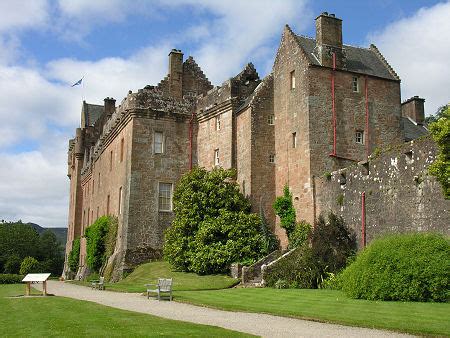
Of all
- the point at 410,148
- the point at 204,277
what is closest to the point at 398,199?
the point at 410,148

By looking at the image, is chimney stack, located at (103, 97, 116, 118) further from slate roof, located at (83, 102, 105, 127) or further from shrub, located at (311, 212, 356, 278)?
shrub, located at (311, 212, 356, 278)

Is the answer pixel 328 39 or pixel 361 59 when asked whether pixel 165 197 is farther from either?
pixel 361 59

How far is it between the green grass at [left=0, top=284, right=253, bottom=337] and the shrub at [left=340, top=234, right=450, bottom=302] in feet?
24.2

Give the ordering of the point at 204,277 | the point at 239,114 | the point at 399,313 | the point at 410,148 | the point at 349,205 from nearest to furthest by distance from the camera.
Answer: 1. the point at 399,313
2. the point at 410,148
3. the point at 349,205
4. the point at 204,277
5. the point at 239,114

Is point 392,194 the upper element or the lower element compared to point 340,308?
upper

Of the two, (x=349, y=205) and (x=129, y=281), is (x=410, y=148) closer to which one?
(x=349, y=205)

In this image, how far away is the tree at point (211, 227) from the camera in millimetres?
26984

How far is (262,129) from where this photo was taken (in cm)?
2964

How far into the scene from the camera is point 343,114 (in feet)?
91.4

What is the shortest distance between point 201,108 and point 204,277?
12160 millimetres

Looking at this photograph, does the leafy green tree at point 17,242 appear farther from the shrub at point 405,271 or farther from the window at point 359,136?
the shrub at point 405,271

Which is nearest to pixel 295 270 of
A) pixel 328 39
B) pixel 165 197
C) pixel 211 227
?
pixel 211 227

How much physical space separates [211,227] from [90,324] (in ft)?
52.7

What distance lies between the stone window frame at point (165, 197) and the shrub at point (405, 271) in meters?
16.7
